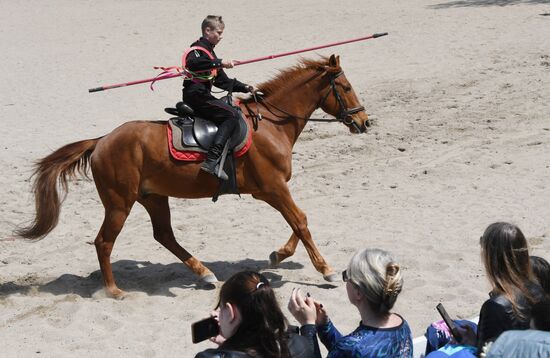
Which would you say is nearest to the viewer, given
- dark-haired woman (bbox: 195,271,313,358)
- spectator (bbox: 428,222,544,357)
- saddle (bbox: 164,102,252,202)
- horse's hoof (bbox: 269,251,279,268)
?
dark-haired woman (bbox: 195,271,313,358)

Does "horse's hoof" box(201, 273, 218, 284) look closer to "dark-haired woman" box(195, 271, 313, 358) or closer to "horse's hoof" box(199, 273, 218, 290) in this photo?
"horse's hoof" box(199, 273, 218, 290)

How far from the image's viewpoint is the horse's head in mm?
8695

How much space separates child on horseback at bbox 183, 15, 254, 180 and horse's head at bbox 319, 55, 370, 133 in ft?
3.80

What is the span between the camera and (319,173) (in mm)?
11836

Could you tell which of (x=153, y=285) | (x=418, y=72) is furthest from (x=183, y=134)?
(x=418, y=72)

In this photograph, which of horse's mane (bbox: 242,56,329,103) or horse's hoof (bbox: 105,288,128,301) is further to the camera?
horse's mane (bbox: 242,56,329,103)

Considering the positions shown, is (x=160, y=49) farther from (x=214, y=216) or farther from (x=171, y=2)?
(x=214, y=216)

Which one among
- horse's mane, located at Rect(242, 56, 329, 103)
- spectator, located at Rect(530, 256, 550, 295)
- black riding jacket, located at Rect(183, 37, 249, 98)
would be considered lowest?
spectator, located at Rect(530, 256, 550, 295)

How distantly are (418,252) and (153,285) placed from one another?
281 cm

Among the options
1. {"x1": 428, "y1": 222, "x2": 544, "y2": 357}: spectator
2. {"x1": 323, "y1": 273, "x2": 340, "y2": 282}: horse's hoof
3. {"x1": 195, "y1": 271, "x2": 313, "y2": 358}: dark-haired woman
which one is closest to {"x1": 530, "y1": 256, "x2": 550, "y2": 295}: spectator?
{"x1": 428, "y1": 222, "x2": 544, "y2": 357}: spectator

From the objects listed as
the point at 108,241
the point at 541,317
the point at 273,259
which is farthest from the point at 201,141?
the point at 541,317

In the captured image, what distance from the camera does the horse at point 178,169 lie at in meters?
7.99

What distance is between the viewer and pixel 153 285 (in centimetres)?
841

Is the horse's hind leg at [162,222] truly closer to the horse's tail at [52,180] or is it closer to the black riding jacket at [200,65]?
the horse's tail at [52,180]
